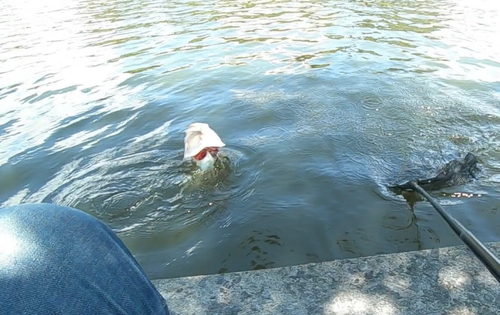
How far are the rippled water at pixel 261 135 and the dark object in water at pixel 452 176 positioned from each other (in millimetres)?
100

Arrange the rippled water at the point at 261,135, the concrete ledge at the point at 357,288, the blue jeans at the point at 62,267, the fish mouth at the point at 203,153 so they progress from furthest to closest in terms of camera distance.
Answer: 1. the fish mouth at the point at 203,153
2. the rippled water at the point at 261,135
3. the concrete ledge at the point at 357,288
4. the blue jeans at the point at 62,267

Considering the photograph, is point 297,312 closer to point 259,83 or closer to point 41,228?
point 41,228

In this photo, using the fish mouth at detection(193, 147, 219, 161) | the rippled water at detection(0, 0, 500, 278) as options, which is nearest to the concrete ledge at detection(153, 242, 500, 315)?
the rippled water at detection(0, 0, 500, 278)

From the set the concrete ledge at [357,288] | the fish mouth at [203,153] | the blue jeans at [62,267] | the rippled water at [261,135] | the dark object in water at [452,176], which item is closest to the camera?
the blue jeans at [62,267]

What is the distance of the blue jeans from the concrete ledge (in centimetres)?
116

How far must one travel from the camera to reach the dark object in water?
3932 mm

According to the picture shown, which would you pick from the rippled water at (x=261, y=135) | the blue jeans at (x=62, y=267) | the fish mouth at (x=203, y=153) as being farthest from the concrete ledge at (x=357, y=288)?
the fish mouth at (x=203, y=153)

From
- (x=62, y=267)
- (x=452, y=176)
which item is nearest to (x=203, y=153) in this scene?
(x=452, y=176)

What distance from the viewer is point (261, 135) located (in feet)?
17.7

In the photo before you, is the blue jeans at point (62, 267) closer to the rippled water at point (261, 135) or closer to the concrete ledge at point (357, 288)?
the concrete ledge at point (357, 288)

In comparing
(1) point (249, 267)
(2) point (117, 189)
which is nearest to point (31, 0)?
(2) point (117, 189)

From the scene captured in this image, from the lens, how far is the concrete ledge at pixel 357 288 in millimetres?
2324

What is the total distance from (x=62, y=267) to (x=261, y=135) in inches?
171

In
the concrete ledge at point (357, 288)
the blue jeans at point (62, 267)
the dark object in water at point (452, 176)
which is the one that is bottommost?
the dark object in water at point (452, 176)
